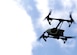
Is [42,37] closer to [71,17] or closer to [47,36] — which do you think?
[47,36]

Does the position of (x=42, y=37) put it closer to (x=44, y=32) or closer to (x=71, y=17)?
(x=44, y=32)

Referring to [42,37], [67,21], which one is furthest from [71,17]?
[42,37]

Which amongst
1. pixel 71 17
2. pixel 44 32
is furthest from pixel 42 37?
pixel 71 17

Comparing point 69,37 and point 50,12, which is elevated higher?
point 50,12

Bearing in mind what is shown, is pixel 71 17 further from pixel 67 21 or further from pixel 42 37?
pixel 42 37
